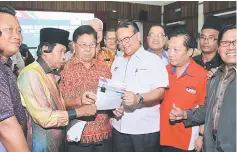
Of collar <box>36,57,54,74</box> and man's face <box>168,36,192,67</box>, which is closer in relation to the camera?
collar <box>36,57,54,74</box>

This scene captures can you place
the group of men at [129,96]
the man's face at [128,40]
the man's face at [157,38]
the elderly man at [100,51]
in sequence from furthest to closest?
1. the man's face at [157,38]
2. the elderly man at [100,51]
3. the man's face at [128,40]
4. the group of men at [129,96]

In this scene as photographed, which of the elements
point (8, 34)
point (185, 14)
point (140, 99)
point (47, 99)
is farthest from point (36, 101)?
point (185, 14)

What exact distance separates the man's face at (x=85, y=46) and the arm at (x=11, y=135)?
0.96 meters

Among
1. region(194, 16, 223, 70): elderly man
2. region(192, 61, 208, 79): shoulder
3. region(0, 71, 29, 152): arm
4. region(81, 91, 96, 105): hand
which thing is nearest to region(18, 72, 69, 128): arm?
region(81, 91, 96, 105): hand

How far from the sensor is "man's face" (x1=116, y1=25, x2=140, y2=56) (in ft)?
6.65

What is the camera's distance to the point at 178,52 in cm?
190

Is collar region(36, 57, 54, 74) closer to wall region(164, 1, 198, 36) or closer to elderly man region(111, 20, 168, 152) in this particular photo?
elderly man region(111, 20, 168, 152)

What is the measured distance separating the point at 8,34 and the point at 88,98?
73 centimetres

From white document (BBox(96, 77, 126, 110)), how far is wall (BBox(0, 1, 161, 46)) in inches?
241

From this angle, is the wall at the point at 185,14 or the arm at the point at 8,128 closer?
the arm at the point at 8,128

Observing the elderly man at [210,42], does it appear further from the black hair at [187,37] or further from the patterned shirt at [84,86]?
the patterned shirt at [84,86]

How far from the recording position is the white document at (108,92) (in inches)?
67.0

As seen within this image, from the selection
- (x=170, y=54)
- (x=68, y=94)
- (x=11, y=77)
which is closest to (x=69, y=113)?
(x=68, y=94)

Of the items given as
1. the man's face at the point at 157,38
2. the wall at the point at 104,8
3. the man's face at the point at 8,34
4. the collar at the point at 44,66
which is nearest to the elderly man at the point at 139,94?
the collar at the point at 44,66
